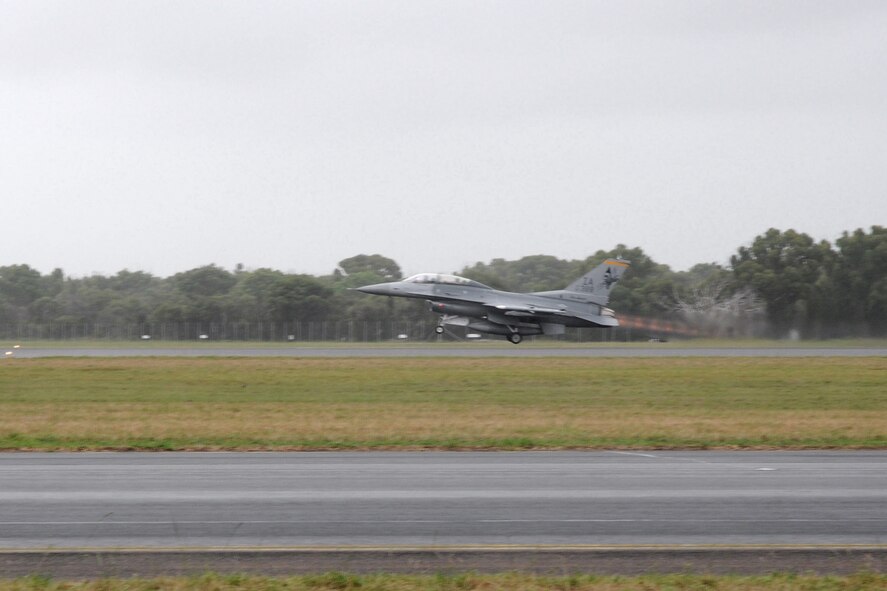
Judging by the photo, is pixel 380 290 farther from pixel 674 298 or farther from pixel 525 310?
pixel 674 298

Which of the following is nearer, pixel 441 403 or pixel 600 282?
pixel 441 403

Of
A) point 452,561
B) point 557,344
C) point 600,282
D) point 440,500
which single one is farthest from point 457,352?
point 452,561

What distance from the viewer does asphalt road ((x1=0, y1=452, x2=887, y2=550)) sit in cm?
966

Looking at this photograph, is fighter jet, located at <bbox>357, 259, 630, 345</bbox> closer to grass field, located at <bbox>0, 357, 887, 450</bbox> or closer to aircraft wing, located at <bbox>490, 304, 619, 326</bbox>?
aircraft wing, located at <bbox>490, 304, 619, 326</bbox>

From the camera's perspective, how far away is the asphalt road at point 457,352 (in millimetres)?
44438

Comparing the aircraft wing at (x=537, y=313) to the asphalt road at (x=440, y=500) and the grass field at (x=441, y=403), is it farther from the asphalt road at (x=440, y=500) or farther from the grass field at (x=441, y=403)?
the asphalt road at (x=440, y=500)

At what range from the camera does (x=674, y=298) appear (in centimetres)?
6319

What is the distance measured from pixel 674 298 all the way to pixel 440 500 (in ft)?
176

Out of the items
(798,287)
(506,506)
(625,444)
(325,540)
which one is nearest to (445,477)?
(506,506)

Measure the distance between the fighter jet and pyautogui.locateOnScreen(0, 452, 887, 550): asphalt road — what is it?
33.7 metres

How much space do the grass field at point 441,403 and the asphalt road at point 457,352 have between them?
345cm

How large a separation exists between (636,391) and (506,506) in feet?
66.2

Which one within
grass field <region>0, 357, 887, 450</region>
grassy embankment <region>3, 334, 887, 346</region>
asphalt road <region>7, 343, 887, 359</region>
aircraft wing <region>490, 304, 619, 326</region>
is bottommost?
grass field <region>0, 357, 887, 450</region>

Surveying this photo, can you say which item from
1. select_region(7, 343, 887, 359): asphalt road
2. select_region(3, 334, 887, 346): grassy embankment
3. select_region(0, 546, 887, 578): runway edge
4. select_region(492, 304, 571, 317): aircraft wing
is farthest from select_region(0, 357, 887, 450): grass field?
select_region(492, 304, 571, 317): aircraft wing
